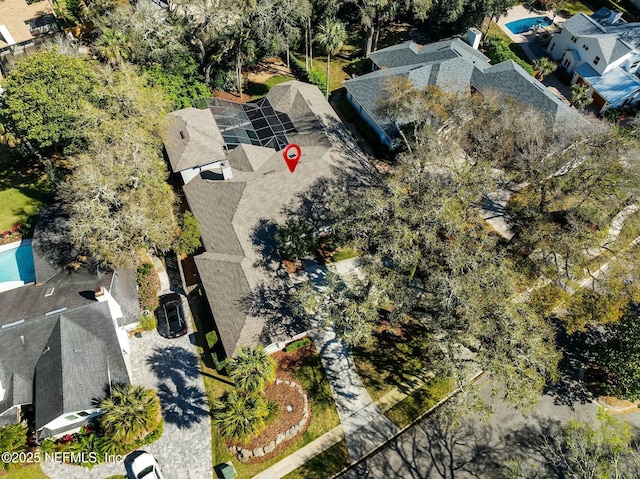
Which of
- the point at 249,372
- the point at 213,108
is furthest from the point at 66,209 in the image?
the point at 249,372

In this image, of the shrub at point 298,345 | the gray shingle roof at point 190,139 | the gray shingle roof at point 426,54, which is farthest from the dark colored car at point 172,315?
the gray shingle roof at point 426,54

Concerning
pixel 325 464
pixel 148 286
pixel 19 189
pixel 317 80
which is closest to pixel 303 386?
pixel 325 464

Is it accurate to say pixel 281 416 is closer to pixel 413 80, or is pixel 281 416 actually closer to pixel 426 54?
pixel 413 80

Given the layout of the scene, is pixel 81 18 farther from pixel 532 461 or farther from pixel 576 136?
pixel 532 461

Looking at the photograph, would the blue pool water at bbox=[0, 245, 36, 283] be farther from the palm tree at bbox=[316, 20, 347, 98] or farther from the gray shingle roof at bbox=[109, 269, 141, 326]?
the palm tree at bbox=[316, 20, 347, 98]

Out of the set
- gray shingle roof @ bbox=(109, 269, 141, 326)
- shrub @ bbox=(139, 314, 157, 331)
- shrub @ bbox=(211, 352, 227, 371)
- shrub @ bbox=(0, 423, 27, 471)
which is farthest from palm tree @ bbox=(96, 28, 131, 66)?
shrub @ bbox=(0, 423, 27, 471)
